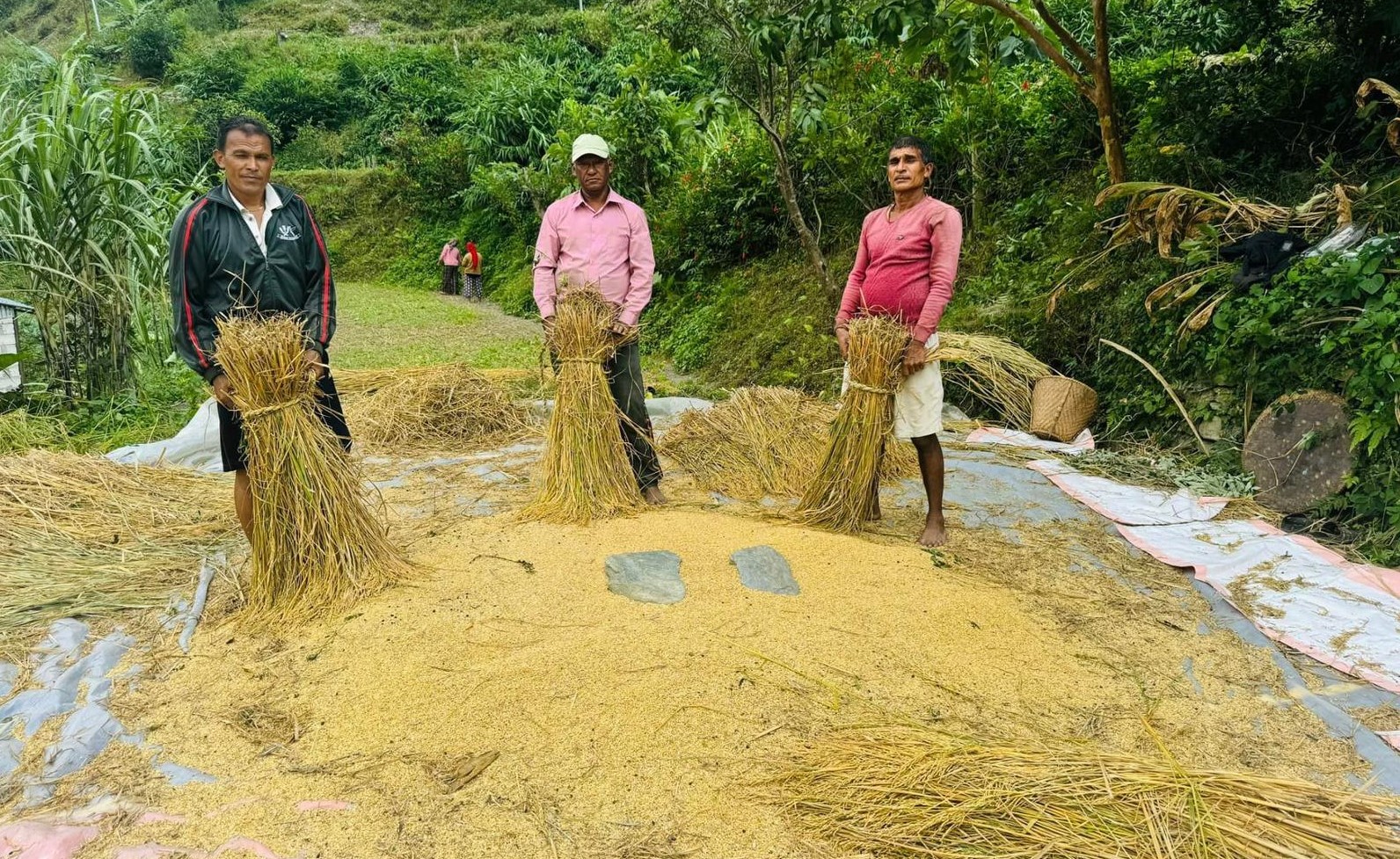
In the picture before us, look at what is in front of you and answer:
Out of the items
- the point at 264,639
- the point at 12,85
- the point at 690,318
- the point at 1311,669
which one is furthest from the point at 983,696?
the point at 690,318

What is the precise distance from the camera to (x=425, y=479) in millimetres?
3990

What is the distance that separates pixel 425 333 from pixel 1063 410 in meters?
7.18

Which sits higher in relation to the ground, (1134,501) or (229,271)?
(229,271)

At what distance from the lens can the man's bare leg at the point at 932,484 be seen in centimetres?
306

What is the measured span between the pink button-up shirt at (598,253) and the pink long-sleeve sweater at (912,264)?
0.84 m

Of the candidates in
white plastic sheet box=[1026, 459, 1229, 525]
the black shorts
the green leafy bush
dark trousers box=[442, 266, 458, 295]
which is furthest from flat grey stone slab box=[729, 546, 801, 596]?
the green leafy bush

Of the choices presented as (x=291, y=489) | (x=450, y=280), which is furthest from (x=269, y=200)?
(x=450, y=280)

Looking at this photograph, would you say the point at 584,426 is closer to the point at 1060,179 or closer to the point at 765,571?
the point at 765,571

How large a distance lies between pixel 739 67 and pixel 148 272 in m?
3.91

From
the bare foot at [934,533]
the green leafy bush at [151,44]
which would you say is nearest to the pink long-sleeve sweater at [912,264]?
the bare foot at [934,533]

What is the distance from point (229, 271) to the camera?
2508 millimetres

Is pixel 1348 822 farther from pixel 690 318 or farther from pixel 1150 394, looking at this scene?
pixel 690 318

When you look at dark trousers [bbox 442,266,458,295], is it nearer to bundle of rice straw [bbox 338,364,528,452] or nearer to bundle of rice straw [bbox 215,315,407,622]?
bundle of rice straw [bbox 338,364,528,452]

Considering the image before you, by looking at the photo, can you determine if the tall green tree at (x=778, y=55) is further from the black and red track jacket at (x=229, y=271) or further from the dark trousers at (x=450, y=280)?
the dark trousers at (x=450, y=280)
